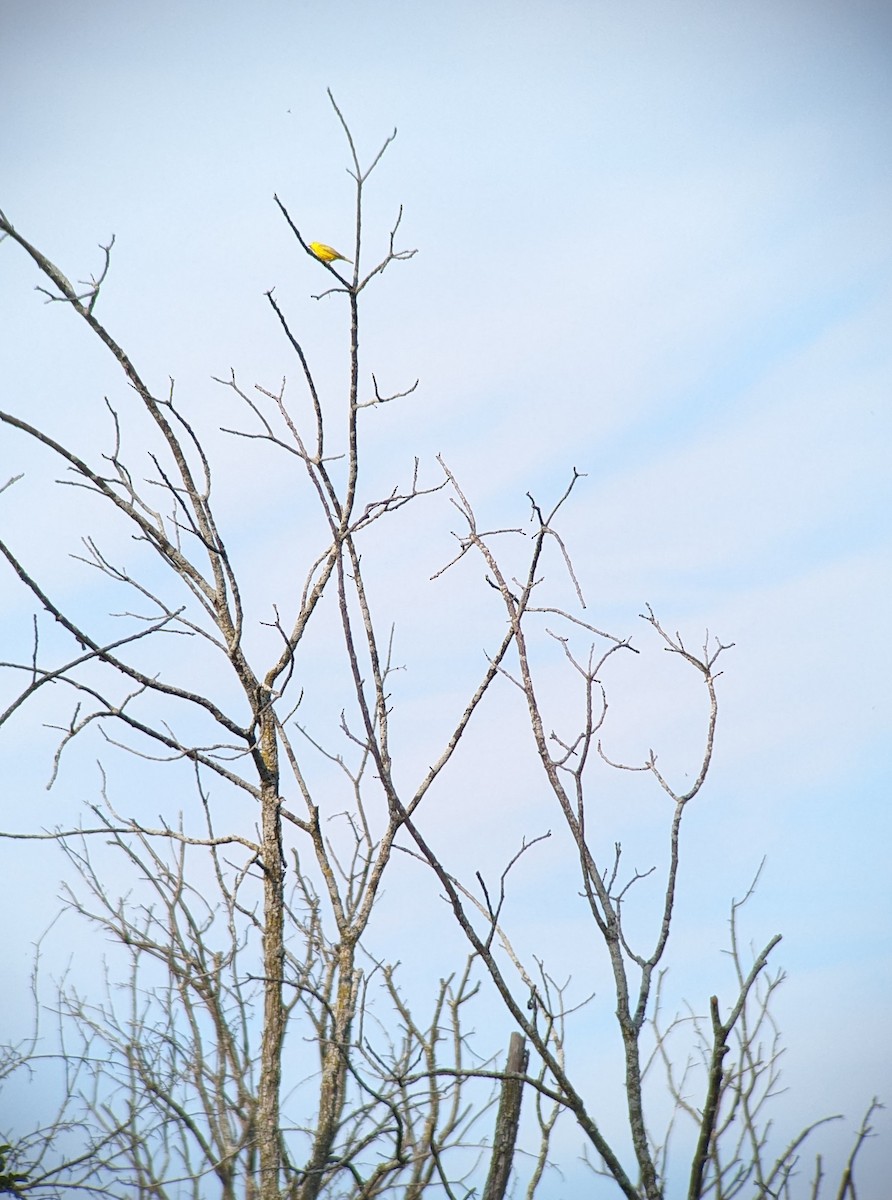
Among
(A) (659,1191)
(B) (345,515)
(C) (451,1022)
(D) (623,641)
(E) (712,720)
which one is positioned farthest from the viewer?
(C) (451,1022)

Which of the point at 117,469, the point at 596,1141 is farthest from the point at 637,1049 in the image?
the point at 117,469

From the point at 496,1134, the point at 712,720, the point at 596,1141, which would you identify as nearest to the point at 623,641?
the point at 712,720

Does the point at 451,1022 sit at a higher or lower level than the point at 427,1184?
higher

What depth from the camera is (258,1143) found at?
11.5 feet

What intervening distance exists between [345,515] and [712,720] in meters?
1.41

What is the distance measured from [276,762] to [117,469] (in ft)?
3.90

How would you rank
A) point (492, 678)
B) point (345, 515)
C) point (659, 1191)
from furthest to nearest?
1. point (345, 515)
2. point (492, 678)
3. point (659, 1191)

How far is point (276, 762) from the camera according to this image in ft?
12.3

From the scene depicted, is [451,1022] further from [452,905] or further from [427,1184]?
[452,905]

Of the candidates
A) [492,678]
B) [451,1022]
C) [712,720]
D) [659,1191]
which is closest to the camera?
[659,1191]

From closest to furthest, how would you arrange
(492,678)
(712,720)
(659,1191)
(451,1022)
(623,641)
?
1. (659,1191)
2. (712,720)
3. (623,641)
4. (492,678)
5. (451,1022)

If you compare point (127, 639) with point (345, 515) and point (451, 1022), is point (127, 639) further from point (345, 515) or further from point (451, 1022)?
point (451, 1022)

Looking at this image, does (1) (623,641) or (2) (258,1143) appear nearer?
(1) (623,641)

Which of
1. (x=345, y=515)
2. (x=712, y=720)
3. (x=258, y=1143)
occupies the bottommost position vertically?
(x=258, y=1143)
